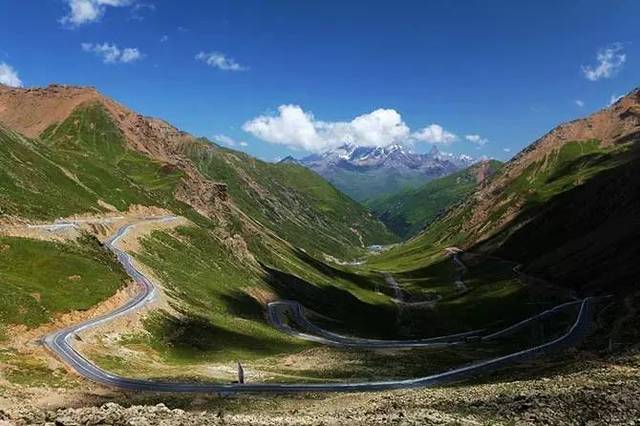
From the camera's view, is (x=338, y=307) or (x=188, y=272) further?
(x=338, y=307)

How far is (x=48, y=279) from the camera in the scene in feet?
254

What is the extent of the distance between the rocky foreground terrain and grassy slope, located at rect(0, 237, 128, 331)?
1019 inches

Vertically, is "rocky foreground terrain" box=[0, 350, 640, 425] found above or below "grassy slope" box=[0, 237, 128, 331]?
below

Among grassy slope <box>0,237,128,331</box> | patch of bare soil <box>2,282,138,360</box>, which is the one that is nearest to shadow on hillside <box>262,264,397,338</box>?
grassy slope <box>0,237,128,331</box>

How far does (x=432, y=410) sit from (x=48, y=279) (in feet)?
195

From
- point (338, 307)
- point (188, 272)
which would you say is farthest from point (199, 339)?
point (338, 307)

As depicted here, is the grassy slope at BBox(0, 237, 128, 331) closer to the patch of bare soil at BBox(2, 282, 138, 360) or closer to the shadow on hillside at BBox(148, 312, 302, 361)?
the patch of bare soil at BBox(2, 282, 138, 360)

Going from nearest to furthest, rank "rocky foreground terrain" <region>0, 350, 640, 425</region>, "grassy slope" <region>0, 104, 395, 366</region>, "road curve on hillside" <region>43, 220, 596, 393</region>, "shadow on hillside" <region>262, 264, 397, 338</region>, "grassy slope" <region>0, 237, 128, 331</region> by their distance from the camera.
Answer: "rocky foreground terrain" <region>0, 350, 640, 425</region>
"road curve on hillside" <region>43, 220, 596, 393</region>
"grassy slope" <region>0, 237, 128, 331</region>
"grassy slope" <region>0, 104, 395, 366</region>
"shadow on hillside" <region>262, 264, 397, 338</region>

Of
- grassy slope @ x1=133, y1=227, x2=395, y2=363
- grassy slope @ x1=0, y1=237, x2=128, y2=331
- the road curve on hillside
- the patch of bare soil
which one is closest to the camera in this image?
the road curve on hillside

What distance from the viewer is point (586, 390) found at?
126 feet

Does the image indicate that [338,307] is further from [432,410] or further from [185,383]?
[432,410]

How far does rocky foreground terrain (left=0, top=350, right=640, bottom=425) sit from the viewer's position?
32625 mm

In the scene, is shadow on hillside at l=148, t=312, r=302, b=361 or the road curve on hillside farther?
shadow on hillside at l=148, t=312, r=302, b=361

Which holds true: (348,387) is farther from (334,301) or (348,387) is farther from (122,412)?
(334,301)
